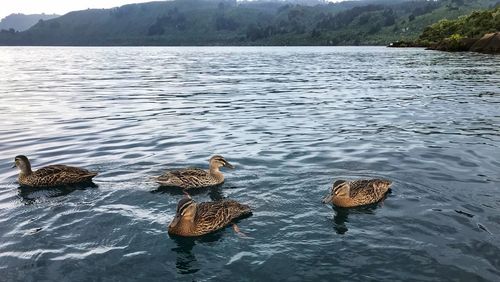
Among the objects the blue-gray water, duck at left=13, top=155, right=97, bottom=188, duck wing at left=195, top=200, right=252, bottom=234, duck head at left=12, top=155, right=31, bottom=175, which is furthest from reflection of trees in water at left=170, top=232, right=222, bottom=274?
duck head at left=12, top=155, right=31, bottom=175

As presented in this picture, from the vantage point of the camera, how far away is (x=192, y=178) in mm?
14141

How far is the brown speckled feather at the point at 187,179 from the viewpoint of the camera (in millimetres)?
14031

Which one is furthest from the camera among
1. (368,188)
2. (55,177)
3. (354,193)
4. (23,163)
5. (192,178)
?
(23,163)

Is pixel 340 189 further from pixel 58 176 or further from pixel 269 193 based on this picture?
pixel 58 176

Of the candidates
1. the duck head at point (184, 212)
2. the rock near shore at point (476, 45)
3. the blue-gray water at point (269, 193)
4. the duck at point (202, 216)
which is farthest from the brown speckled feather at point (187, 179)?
the rock near shore at point (476, 45)

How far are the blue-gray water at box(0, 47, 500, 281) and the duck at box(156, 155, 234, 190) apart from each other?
38cm

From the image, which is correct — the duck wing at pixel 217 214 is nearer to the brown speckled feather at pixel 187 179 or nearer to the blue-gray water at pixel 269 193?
the blue-gray water at pixel 269 193

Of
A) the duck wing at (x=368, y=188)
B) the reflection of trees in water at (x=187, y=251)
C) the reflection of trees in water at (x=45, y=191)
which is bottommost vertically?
the reflection of trees in water at (x=187, y=251)

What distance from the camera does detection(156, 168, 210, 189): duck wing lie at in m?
14.0

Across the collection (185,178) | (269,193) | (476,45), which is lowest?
(269,193)

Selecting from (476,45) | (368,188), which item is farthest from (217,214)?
(476,45)

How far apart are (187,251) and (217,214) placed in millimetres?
1358

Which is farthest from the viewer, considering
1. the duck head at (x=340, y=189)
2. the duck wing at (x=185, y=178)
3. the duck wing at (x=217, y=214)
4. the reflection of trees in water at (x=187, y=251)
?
the duck wing at (x=185, y=178)

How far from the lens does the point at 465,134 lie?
2105cm
